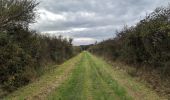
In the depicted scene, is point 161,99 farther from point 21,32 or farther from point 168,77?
point 21,32

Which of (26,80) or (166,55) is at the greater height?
(166,55)

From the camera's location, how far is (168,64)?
752 inches

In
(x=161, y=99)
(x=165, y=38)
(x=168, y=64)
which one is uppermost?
(x=165, y=38)

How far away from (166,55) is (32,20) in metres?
9.17

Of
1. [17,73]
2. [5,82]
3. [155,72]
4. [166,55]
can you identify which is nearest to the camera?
[5,82]

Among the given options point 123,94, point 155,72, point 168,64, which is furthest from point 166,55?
point 123,94

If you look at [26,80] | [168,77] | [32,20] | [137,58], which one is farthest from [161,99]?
[137,58]

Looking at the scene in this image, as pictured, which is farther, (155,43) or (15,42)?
(155,43)

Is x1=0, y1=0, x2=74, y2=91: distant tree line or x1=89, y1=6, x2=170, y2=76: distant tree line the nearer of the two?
x1=0, y1=0, x2=74, y2=91: distant tree line

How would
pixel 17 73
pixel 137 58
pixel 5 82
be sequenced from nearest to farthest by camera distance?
pixel 5 82 → pixel 17 73 → pixel 137 58

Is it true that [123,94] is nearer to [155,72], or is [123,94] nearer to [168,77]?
[168,77]

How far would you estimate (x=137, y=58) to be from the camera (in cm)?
2869

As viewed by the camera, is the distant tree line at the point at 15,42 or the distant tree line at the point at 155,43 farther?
the distant tree line at the point at 155,43

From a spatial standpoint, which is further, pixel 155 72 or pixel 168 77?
pixel 155 72
